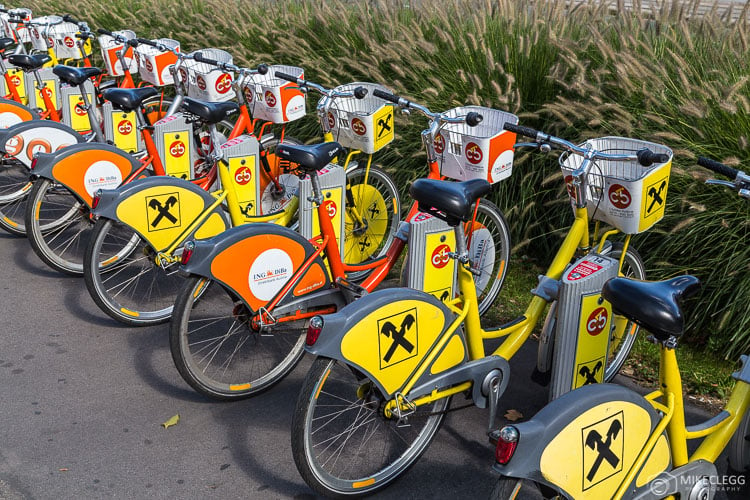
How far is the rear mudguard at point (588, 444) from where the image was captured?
2312 millimetres

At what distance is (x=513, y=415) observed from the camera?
398cm

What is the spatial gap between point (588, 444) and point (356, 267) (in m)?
2.42

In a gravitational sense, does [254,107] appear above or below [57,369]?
above

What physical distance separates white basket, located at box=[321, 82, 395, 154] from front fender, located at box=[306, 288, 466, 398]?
1965 mm

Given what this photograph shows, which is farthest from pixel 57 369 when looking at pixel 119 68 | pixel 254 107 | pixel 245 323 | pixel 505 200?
pixel 119 68

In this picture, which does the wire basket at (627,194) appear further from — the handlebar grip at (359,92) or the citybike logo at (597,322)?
the handlebar grip at (359,92)

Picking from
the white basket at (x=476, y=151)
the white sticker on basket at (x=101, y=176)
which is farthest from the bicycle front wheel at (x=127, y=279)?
the white basket at (x=476, y=151)

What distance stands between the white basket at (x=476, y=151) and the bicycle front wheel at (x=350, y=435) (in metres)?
1.28

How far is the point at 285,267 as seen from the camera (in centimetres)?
401

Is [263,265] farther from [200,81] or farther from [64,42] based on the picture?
[64,42]

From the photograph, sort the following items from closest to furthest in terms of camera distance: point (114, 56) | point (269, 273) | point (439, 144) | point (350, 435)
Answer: point (350, 435) → point (269, 273) → point (439, 144) → point (114, 56)

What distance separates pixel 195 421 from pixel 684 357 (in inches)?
106

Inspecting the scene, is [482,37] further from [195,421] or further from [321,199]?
[195,421]

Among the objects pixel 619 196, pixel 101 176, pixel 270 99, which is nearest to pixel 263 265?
pixel 619 196
